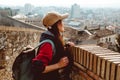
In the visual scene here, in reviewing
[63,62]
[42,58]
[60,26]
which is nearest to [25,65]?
[42,58]

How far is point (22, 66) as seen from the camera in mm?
3459

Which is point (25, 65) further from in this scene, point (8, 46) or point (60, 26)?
point (8, 46)

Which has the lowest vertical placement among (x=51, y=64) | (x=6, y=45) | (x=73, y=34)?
(x=73, y=34)

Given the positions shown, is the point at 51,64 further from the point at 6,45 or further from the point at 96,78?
the point at 6,45

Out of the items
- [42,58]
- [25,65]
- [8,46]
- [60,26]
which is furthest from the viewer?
[8,46]

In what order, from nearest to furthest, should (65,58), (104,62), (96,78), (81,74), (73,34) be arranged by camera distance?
1. (104,62)
2. (96,78)
3. (65,58)
4. (81,74)
5. (73,34)

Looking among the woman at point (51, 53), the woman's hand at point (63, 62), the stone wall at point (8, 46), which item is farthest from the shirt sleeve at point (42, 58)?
the stone wall at point (8, 46)

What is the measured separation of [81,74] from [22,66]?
90cm

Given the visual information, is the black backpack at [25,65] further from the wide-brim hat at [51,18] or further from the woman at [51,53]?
the wide-brim hat at [51,18]

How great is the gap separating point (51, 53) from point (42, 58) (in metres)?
0.13

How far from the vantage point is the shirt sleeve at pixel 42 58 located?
320 cm

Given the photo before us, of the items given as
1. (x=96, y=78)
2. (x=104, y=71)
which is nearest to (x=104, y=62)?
(x=104, y=71)

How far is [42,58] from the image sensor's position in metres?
3.22

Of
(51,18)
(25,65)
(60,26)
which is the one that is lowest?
(25,65)
